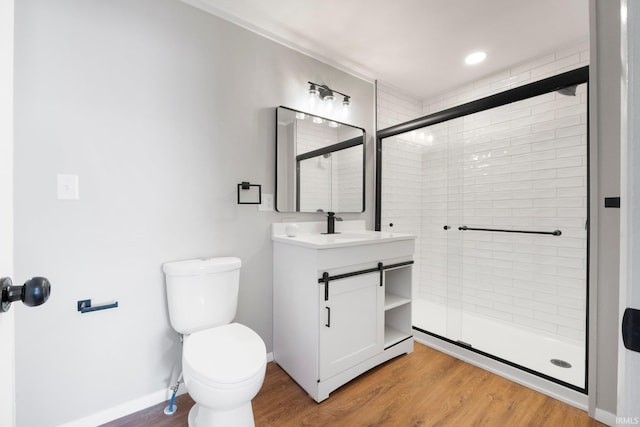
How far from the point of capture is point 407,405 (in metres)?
1.63

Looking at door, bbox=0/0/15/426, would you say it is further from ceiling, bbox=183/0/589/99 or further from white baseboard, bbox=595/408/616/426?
white baseboard, bbox=595/408/616/426

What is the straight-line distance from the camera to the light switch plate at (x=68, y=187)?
1.37 metres

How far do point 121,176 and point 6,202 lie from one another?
1078mm

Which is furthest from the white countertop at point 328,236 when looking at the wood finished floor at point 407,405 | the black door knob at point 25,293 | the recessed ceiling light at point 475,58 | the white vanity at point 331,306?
the recessed ceiling light at point 475,58

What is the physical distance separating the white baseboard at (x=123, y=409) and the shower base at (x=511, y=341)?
205 centimetres

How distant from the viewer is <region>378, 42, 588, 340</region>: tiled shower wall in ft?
7.55

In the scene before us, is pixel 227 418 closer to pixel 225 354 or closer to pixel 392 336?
pixel 225 354

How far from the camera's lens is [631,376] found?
1.27 feet

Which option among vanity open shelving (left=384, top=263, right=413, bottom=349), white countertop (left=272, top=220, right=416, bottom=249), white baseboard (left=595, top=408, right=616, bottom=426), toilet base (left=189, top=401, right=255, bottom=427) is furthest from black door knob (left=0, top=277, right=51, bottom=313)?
white baseboard (left=595, top=408, right=616, bottom=426)

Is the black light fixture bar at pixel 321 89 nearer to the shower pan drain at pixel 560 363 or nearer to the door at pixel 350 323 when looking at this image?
the door at pixel 350 323

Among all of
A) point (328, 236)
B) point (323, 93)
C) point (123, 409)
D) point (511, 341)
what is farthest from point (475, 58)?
point (123, 409)

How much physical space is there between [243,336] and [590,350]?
6.27ft

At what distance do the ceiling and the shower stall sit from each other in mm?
479

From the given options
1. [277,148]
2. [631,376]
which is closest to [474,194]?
[277,148]
